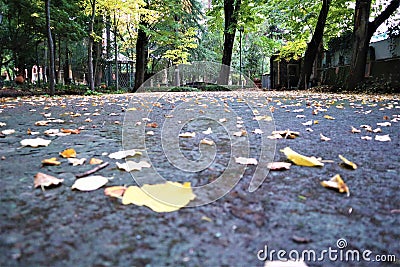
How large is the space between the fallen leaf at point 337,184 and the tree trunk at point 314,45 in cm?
1030

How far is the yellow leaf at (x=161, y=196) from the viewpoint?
0.89 metres

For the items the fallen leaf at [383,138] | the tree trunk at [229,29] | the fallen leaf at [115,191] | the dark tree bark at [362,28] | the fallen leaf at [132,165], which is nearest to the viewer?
the fallen leaf at [115,191]

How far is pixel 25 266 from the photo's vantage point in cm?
60

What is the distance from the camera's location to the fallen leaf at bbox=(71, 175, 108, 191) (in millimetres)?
1023

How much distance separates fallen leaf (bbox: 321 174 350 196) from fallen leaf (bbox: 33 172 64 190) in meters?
0.96

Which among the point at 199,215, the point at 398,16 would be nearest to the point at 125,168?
the point at 199,215

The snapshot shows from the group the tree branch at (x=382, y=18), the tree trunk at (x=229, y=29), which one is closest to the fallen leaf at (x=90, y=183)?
the tree branch at (x=382, y=18)

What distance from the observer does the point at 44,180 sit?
1.07 metres

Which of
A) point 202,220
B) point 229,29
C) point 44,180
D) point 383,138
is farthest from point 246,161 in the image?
point 229,29

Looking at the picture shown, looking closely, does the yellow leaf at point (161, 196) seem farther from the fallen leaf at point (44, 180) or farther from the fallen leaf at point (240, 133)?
the fallen leaf at point (240, 133)

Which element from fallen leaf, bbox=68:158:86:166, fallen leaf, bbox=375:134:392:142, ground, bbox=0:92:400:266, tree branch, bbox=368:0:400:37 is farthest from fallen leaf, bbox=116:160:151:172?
tree branch, bbox=368:0:400:37

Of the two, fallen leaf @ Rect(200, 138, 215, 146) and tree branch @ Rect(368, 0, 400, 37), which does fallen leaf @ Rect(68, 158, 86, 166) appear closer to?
fallen leaf @ Rect(200, 138, 215, 146)

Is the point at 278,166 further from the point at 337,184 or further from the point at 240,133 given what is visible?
the point at 240,133

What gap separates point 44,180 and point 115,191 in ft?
0.95
